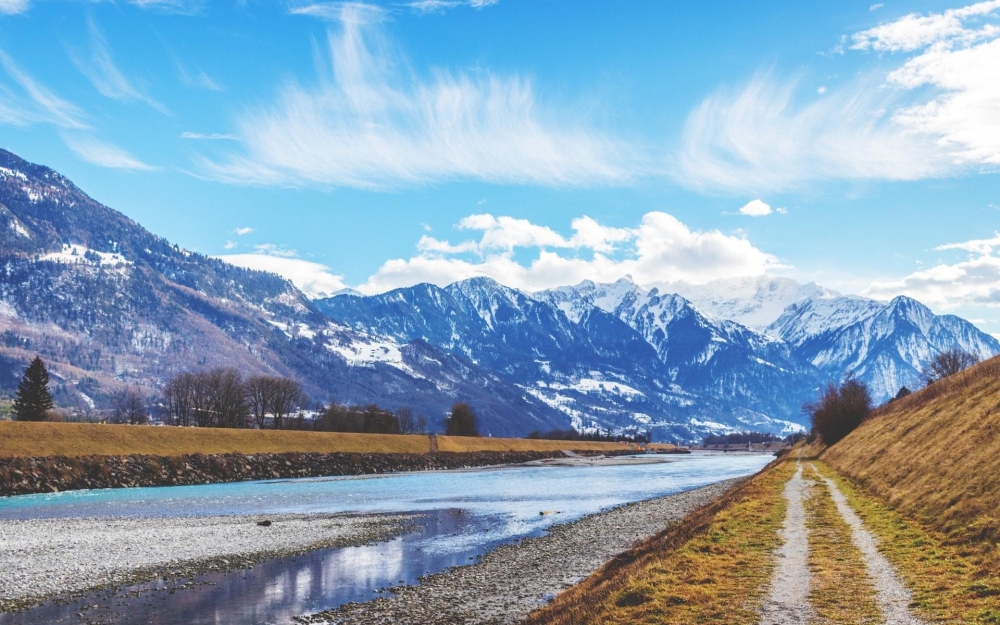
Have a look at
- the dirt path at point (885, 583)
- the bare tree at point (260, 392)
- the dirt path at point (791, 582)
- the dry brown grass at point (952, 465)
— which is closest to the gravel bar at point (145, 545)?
the dirt path at point (791, 582)

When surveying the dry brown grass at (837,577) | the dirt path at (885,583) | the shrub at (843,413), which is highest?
the shrub at (843,413)

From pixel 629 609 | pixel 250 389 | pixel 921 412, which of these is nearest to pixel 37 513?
pixel 629 609

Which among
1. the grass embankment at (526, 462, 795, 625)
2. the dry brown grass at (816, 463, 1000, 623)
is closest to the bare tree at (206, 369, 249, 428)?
the grass embankment at (526, 462, 795, 625)

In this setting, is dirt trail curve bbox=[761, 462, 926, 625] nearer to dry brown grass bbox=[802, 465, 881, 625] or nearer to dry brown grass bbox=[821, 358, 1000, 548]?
dry brown grass bbox=[802, 465, 881, 625]

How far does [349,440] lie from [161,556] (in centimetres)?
10762

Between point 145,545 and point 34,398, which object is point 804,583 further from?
point 34,398

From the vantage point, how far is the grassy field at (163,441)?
8431 centimetres

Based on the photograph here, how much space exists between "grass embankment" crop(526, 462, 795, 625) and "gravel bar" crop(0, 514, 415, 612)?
56.8 feet

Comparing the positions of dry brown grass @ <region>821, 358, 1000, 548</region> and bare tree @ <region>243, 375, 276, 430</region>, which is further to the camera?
bare tree @ <region>243, 375, 276, 430</region>

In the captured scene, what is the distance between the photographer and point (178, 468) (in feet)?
315

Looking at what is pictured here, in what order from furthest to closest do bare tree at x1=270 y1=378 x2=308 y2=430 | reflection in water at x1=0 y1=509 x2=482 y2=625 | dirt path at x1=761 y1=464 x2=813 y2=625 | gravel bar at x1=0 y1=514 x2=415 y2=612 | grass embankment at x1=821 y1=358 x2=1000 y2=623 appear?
bare tree at x1=270 y1=378 x2=308 y2=430, gravel bar at x1=0 y1=514 x2=415 y2=612, reflection in water at x1=0 y1=509 x2=482 y2=625, grass embankment at x1=821 y1=358 x2=1000 y2=623, dirt path at x1=761 y1=464 x2=813 y2=625

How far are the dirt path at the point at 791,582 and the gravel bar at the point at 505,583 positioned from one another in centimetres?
730

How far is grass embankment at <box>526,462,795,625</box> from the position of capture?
656 inches

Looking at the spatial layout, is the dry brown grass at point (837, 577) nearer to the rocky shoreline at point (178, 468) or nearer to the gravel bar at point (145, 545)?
the gravel bar at point (145, 545)
